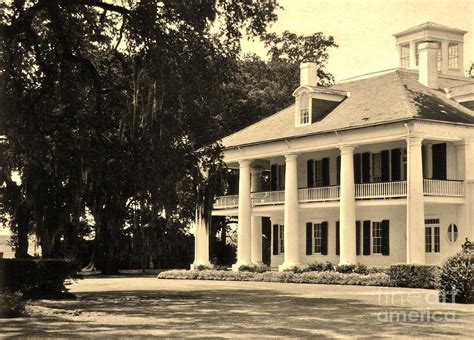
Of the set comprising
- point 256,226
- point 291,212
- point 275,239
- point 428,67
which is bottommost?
point 275,239

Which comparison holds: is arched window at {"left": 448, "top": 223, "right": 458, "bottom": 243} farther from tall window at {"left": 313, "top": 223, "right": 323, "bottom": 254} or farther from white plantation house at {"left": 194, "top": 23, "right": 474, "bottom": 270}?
tall window at {"left": 313, "top": 223, "right": 323, "bottom": 254}

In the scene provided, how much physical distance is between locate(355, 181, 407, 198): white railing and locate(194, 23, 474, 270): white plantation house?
5cm

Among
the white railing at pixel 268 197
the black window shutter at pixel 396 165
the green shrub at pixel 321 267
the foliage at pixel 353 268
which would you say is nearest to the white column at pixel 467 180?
the black window shutter at pixel 396 165

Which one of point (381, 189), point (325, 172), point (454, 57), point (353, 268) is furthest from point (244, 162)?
point (454, 57)

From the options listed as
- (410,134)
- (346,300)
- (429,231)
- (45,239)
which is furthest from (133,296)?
(429,231)

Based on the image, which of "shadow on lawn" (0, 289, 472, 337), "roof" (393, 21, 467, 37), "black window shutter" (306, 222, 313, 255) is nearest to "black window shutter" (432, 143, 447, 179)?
"black window shutter" (306, 222, 313, 255)

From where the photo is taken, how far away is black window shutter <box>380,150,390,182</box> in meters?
36.8

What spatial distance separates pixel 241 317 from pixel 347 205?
2032cm

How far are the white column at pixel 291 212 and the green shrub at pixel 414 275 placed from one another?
9.37 m

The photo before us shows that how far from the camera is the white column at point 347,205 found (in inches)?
1404

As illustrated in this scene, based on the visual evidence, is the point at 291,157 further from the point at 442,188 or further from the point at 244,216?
the point at 442,188

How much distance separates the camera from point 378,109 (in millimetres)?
35812

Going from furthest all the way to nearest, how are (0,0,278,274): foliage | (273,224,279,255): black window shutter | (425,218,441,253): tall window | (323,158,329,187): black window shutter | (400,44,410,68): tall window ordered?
(273,224,279,255): black window shutter, (400,44,410,68): tall window, (323,158,329,187): black window shutter, (425,218,441,253): tall window, (0,0,278,274): foliage

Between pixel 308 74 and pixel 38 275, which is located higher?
pixel 308 74
